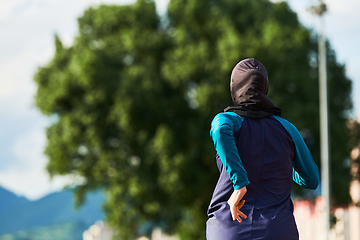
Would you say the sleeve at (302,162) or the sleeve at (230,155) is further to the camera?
the sleeve at (302,162)

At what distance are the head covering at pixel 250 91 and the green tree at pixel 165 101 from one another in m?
13.7

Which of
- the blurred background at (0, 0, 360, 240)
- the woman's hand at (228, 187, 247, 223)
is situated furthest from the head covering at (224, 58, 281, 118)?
the blurred background at (0, 0, 360, 240)

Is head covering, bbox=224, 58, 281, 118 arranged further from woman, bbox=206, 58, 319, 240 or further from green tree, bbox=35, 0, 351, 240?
green tree, bbox=35, 0, 351, 240

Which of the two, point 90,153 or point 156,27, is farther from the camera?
point 156,27

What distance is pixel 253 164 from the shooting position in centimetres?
248

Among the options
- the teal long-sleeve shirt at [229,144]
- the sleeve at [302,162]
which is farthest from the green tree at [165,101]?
the teal long-sleeve shirt at [229,144]

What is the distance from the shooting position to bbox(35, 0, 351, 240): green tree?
16.9m

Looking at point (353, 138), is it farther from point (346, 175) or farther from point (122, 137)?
point (122, 137)

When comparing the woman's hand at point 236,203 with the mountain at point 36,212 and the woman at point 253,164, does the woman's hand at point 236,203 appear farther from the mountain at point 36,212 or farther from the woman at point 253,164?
the mountain at point 36,212

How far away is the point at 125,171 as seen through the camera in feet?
57.0

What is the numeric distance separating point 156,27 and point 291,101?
243 inches

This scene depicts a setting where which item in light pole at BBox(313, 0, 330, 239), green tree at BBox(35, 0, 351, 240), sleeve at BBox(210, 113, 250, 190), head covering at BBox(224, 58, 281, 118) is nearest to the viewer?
sleeve at BBox(210, 113, 250, 190)

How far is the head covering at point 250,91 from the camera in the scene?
257cm

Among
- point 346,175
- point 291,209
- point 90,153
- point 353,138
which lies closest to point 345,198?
point 346,175
